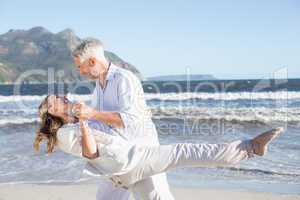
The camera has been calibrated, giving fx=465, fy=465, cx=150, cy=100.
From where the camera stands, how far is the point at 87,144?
9.34 feet

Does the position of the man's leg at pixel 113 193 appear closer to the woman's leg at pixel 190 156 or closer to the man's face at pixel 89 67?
the woman's leg at pixel 190 156

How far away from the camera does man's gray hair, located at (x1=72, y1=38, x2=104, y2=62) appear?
299cm

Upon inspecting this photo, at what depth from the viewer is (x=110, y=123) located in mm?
2908

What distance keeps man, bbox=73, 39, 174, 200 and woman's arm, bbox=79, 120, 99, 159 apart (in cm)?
2

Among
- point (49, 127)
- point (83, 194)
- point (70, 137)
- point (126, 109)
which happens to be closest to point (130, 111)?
point (126, 109)

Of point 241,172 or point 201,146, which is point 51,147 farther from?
point 241,172

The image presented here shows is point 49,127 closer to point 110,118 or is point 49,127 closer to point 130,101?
point 110,118

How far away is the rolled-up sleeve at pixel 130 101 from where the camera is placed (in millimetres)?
2936

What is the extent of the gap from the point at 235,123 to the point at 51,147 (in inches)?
566

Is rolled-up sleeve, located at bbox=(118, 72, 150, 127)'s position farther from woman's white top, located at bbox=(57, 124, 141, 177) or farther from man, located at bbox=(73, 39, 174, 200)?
woman's white top, located at bbox=(57, 124, 141, 177)

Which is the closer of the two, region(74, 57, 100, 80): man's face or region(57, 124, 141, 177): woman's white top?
region(57, 124, 141, 177): woman's white top

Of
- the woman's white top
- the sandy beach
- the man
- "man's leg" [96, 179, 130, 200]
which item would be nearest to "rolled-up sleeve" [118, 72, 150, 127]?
the man

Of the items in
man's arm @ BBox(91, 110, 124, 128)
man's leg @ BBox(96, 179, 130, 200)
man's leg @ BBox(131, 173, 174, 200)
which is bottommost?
man's leg @ BBox(96, 179, 130, 200)

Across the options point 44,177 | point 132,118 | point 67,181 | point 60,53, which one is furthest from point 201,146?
point 60,53
